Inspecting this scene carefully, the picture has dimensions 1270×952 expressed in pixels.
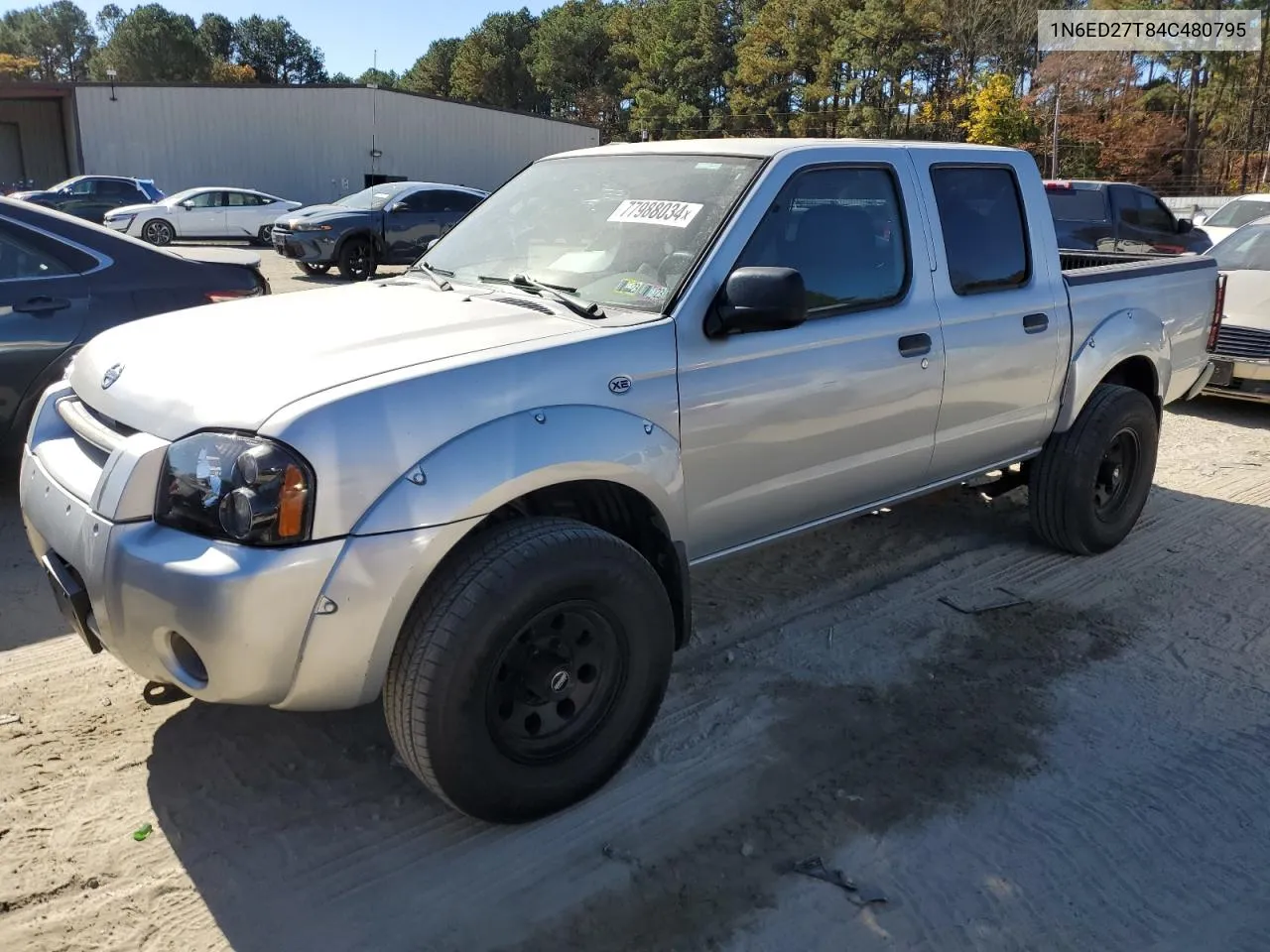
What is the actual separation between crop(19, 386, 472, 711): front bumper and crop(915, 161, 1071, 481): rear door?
8.00 feet

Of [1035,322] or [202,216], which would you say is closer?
[1035,322]

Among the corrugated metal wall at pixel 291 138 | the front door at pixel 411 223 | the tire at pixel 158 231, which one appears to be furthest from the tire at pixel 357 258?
the corrugated metal wall at pixel 291 138

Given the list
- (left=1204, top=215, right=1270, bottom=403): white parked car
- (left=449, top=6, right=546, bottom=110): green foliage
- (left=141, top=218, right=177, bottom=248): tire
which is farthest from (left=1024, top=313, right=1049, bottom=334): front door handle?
(left=449, top=6, right=546, bottom=110): green foliage

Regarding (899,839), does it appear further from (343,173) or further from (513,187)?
(343,173)

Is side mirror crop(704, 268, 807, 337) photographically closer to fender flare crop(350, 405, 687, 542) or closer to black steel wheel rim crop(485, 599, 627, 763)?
fender flare crop(350, 405, 687, 542)

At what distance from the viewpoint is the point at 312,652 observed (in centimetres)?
251

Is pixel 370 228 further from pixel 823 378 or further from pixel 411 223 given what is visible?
pixel 823 378

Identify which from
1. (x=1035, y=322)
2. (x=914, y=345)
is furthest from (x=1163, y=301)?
(x=914, y=345)

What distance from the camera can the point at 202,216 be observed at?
24.0 m

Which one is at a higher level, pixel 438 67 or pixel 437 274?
pixel 438 67

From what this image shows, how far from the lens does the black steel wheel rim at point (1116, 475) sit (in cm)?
512

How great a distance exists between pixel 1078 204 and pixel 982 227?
33.2ft

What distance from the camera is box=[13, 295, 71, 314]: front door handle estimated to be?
16.4ft

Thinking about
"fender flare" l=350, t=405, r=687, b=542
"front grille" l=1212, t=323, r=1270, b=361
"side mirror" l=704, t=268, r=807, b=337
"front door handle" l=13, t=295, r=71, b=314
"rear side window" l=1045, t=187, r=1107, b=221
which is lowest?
"front grille" l=1212, t=323, r=1270, b=361
